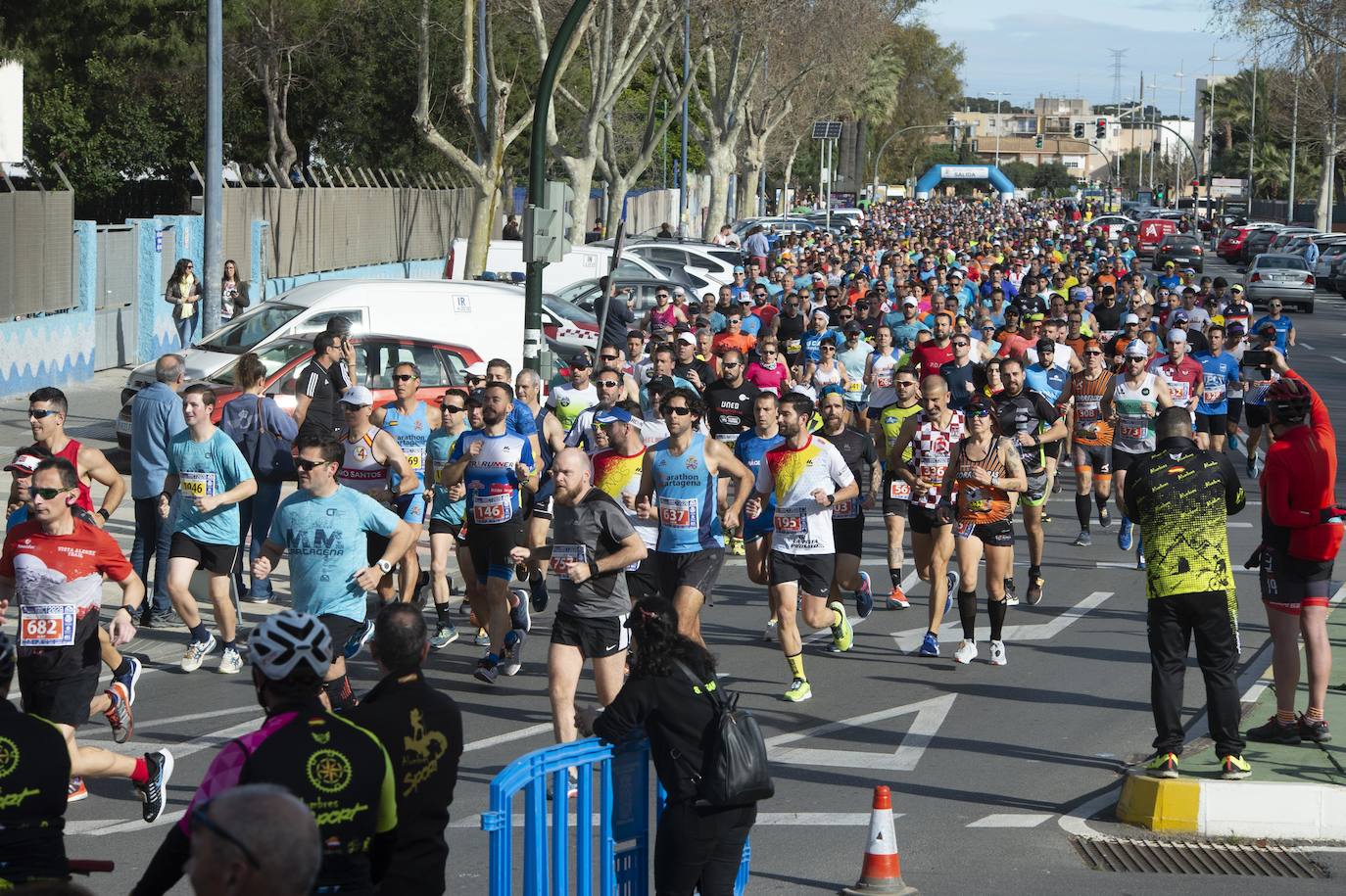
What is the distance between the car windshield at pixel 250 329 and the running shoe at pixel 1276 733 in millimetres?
12314

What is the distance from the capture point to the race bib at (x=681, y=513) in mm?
10023

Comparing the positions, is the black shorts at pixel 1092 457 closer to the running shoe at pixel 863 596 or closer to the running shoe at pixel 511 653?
the running shoe at pixel 863 596

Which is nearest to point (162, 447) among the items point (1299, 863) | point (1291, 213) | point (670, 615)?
point (670, 615)

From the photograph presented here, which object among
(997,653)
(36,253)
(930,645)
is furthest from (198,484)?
(36,253)

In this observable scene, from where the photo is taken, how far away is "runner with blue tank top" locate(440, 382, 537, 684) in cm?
1079

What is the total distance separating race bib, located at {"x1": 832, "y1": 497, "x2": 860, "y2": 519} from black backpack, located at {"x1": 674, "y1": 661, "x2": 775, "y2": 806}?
5.76 m

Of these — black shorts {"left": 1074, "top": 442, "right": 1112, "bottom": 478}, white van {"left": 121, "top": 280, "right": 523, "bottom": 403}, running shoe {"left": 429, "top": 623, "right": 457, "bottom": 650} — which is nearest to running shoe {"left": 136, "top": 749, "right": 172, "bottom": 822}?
running shoe {"left": 429, "top": 623, "right": 457, "bottom": 650}

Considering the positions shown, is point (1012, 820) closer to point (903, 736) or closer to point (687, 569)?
point (903, 736)

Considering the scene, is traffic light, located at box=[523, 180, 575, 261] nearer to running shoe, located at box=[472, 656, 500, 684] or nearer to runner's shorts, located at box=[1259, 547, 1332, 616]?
running shoe, located at box=[472, 656, 500, 684]

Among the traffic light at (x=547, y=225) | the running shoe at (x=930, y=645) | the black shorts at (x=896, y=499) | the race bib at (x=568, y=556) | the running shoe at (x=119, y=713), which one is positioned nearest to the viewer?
the running shoe at (x=119, y=713)

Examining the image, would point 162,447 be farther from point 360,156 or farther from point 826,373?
point 360,156

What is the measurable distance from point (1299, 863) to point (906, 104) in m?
137

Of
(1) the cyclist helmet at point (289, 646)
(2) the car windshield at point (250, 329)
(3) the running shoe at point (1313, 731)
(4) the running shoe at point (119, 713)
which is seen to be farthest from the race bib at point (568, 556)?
(2) the car windshield at point (250, 329)

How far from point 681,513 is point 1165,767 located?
3.06 meters
